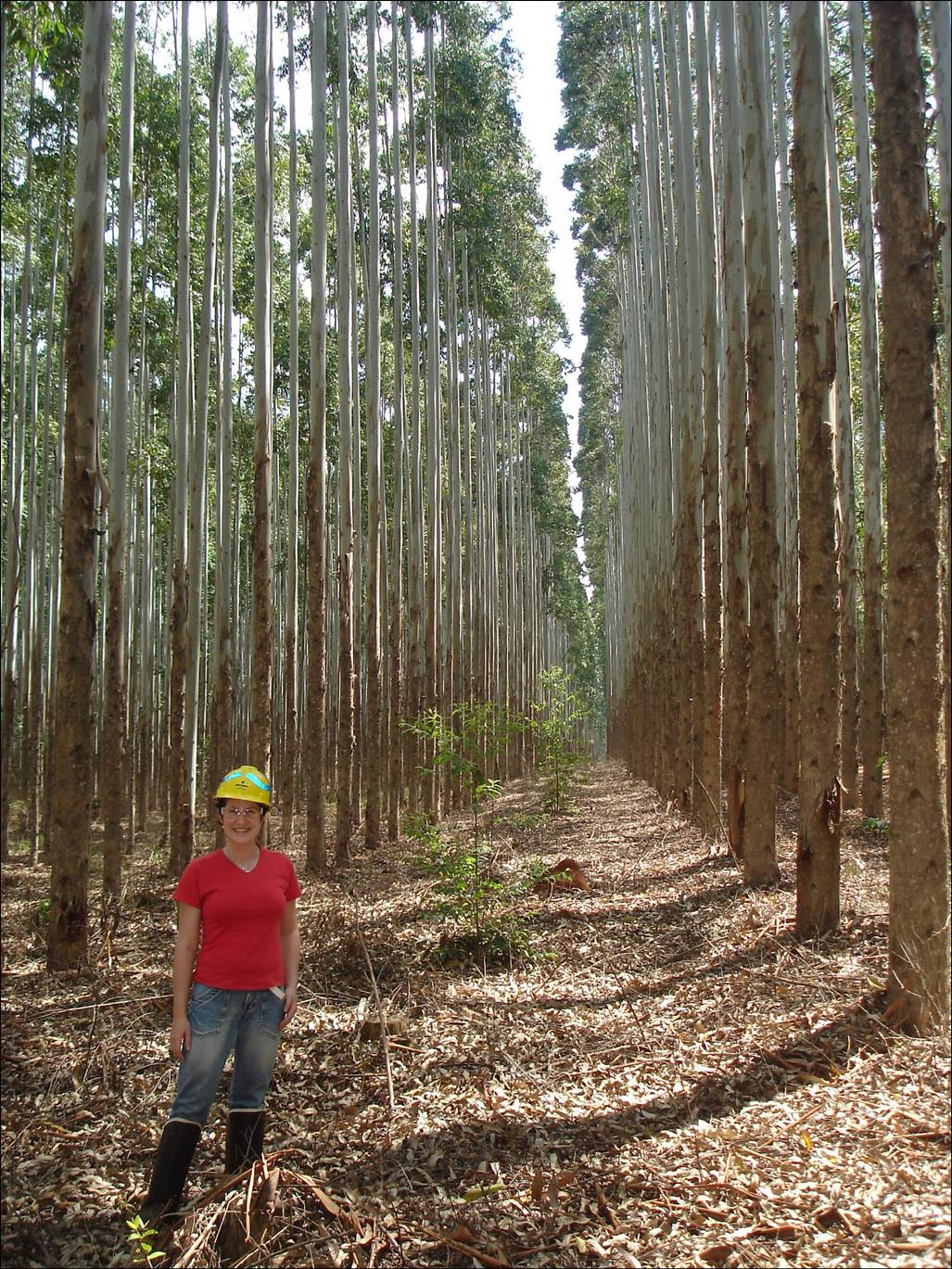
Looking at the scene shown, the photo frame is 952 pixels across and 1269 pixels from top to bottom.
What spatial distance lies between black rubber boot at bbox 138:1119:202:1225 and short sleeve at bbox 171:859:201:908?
0.71m

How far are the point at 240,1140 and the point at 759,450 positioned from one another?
5.80 meters

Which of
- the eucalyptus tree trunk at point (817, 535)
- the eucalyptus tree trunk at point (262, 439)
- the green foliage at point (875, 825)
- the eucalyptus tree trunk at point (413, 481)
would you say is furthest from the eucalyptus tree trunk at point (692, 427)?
the eucalyptus tree trunk at point (817, 535)

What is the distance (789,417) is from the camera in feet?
46.3

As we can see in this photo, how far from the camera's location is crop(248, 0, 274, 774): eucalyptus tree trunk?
9000mm

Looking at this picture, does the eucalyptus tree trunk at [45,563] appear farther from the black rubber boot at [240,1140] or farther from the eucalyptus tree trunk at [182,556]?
the black rubber boot at [240,1140]

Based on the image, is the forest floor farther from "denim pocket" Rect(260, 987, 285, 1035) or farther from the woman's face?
the woman's face

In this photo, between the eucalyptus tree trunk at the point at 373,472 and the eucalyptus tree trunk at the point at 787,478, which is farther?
the eucalyptus tree trunk at the point at 787,478

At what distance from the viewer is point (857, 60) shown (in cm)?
962

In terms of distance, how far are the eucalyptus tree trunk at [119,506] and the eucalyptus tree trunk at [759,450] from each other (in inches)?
208

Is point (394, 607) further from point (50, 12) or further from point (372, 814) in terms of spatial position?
point (50, 12)

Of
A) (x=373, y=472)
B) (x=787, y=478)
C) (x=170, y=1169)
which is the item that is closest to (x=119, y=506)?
(x=373, y=472)

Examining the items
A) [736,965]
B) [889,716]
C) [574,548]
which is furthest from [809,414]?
[574,548]

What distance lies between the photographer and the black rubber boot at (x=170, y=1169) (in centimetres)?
307

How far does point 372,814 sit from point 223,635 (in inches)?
121
